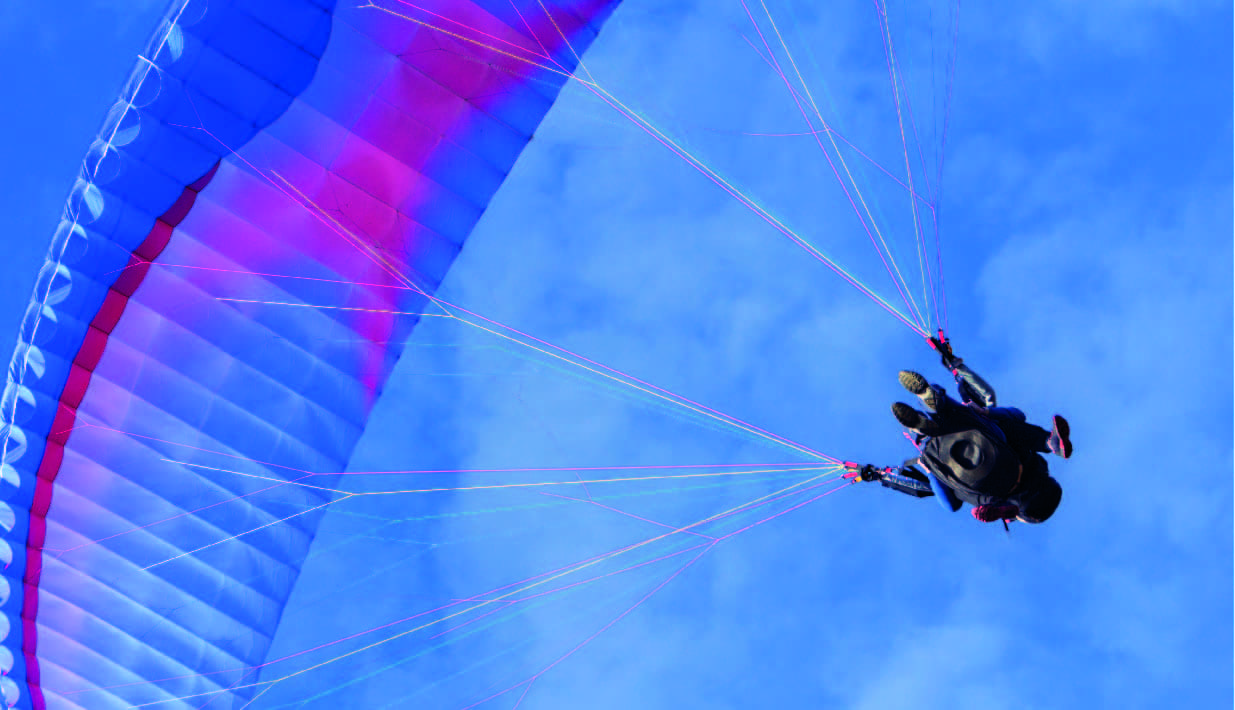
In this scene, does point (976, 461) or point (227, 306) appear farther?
point (227, 306)

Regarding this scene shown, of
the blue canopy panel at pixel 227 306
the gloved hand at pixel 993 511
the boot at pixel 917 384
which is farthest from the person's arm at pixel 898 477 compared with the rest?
the blue canopy panel at pixel 227 306

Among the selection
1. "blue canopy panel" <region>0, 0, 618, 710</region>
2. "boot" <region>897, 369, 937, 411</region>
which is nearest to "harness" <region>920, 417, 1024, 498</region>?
"boot" <region>897, 369, 937, 411</region>

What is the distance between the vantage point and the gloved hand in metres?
7.40

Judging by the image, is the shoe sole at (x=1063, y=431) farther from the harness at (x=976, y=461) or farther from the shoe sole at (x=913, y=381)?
the shoe sole at (x=913, y=381)

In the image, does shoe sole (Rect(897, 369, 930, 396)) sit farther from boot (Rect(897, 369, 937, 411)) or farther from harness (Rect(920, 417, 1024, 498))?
harness (Rect(920, 417, 1024, 498))

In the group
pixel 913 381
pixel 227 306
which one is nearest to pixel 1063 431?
pixel 913 381

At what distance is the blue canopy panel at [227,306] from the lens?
815cm

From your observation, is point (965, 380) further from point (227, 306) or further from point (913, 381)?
point (227, 306)

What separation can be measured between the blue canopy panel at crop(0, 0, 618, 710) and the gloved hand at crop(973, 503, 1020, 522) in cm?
388

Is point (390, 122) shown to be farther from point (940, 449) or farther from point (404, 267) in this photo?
point (940, 449)

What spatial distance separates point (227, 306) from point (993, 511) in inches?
200

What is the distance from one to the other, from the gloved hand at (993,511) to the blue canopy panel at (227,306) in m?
3.88

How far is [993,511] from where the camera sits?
7.43 m

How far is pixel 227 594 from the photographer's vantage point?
9.00 meters
